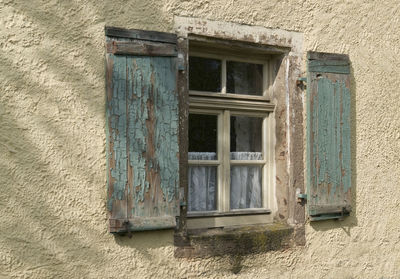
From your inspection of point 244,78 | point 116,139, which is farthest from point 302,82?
point 116,139

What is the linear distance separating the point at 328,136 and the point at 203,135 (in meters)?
1.03

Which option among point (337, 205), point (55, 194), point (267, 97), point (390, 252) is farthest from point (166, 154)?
point (390, 252)

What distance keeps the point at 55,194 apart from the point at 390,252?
2.93 meters

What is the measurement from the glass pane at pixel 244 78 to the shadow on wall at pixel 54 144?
111cm

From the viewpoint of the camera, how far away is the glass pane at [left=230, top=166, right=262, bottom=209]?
3.54 m

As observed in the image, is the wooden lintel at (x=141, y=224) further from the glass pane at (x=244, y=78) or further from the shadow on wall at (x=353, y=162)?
the shadow on wall at (x=353, y=162)

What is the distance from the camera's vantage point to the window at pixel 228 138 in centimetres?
340

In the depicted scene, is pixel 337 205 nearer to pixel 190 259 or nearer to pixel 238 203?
pixel 238 203

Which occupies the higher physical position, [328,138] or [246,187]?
[328,138]

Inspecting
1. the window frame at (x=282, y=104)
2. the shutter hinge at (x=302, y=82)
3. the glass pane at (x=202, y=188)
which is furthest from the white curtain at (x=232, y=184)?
the shutter hinge at (x=302, y=82)

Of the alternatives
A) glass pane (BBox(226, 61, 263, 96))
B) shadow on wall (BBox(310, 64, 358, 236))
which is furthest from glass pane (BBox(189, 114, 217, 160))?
shadow on wall (BBox(310, 64, 358, 236))

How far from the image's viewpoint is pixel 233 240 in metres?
3.26

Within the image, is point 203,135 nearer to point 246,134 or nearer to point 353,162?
point 246,134

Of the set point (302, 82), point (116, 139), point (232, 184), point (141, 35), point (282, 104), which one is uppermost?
point (141, 35)
